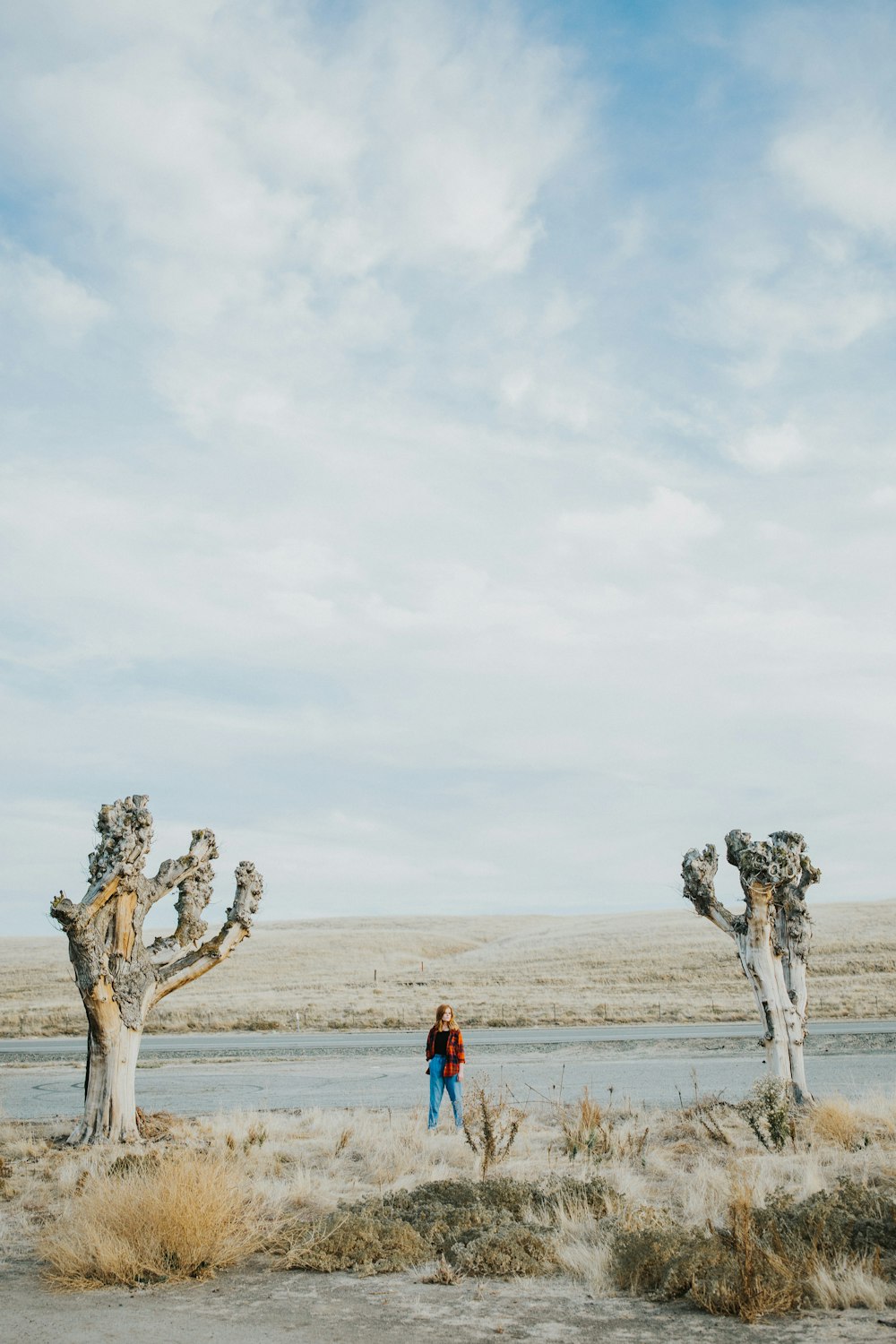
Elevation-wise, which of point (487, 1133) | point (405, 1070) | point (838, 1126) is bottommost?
point (405, 1070)

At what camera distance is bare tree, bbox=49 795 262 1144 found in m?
12.6

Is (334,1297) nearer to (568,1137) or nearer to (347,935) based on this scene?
(568,1137)

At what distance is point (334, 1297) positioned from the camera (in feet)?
22.6

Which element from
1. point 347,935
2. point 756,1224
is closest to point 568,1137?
point 756,1224

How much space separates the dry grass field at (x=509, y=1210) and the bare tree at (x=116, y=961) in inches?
26.2

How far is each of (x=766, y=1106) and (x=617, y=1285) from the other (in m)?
5.57

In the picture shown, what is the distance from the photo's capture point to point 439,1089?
48.2 feet

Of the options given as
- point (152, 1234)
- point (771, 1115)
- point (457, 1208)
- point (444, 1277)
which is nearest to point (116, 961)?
point (152, 1234)

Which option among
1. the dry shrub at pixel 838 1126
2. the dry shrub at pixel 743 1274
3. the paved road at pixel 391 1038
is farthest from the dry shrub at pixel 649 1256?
the paved road at pixel 391 1038

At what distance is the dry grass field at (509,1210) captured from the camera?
6879mm

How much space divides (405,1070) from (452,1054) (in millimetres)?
10071

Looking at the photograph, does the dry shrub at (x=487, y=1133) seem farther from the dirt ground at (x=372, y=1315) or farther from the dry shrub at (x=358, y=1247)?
the dirt ground at (x=372, y=1315)

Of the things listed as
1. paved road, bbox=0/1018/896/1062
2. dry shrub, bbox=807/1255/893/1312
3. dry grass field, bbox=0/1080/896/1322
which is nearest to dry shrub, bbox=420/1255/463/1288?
dry grass field, bbox=0/1080/896/1322

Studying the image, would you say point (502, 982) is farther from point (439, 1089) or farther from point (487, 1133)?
point (487, 1133)
